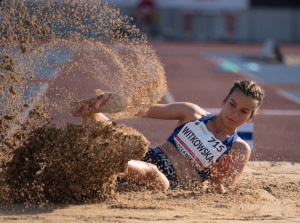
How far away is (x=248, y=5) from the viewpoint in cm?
3350

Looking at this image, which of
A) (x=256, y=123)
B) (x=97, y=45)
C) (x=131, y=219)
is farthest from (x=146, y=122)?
(x=131, y=219)

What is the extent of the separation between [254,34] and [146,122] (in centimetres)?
2709

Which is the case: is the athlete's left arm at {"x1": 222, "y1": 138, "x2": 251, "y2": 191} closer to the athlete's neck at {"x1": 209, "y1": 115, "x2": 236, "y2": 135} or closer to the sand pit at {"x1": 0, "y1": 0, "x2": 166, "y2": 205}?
the athlete's neck at {"x1": 209, "y1": 115, "x2": 236, "y2": 135}

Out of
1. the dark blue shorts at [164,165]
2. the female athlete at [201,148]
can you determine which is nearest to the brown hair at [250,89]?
the female athlete at [201,148]

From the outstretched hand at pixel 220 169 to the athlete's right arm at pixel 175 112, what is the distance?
21.1 inches

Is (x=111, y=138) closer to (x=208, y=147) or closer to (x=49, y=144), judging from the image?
(x=49, y=144)

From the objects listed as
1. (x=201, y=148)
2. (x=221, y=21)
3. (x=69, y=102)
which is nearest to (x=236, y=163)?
(x=201, y=148)

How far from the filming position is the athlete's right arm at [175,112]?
4.68m

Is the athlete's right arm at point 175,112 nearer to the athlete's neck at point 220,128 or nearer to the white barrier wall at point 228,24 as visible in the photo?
the athlete's neck at point 220,128

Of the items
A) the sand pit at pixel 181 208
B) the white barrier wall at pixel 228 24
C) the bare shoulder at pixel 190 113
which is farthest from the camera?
the white barrier wall at pixel 228 24

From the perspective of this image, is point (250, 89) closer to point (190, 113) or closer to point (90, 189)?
point (190, 113)

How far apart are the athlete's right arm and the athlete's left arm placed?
0.50 metres

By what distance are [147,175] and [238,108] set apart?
36.6 inches

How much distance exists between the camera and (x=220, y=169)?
14.0 feet
